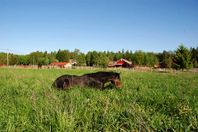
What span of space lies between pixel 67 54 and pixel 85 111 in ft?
454

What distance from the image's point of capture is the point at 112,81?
36.6 feet

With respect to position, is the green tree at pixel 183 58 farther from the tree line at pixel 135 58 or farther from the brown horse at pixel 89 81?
the brown horse at pixel 89 81

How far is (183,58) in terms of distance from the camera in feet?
184

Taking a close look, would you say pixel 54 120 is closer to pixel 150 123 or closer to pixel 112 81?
pixel 150 123

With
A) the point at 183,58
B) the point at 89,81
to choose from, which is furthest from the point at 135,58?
the point at 89,81

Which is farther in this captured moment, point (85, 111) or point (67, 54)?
point (67, 54)

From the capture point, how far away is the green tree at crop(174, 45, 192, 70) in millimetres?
56031

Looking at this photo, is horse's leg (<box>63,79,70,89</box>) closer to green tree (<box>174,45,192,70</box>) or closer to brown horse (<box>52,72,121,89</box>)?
brown horse (<box>52,72,121,89</box>)

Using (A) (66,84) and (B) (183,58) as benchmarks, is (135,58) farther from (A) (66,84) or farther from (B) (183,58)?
(A) (66,84)


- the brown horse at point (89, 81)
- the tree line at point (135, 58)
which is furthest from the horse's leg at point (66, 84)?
the tree line at point (135, 58)

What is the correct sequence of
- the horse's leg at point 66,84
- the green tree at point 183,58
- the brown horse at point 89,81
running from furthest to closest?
the green tree at point 183,58
the brown horse at point 89,81
the horse's leg at point 66,84

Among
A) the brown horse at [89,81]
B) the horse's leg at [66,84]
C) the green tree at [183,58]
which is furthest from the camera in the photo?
the green tree at [183,58]

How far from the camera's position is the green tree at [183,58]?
184 ft

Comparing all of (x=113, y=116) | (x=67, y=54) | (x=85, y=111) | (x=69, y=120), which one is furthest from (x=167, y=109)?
(x=67, y=54)
